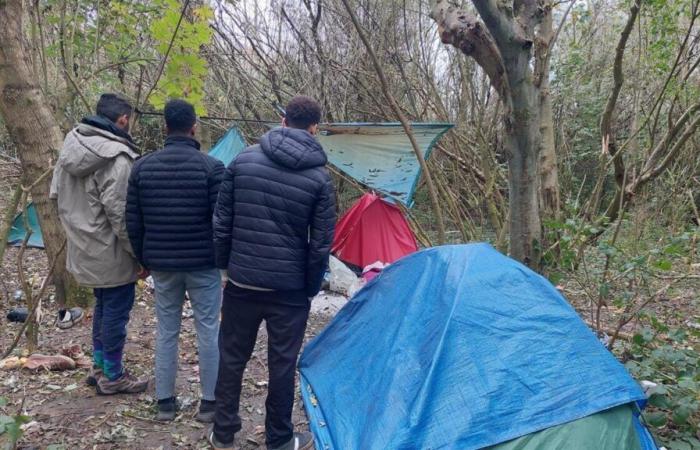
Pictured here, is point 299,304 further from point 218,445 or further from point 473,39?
point 473,39

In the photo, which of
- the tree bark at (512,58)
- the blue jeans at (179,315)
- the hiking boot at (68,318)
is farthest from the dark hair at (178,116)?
the hiking boot at (68,318)

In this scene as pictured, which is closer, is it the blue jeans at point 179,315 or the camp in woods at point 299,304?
the camp in woods at point 299,304

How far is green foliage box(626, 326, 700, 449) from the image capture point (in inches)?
79.0

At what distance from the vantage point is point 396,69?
6.96 meters

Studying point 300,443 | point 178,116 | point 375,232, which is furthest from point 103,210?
point 375,232

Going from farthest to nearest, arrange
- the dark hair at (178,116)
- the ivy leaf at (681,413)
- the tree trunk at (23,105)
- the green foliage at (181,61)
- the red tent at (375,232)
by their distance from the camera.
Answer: the red tent at (375,232), the green foliage at (181,61), the tree trunk at (23,105), the dark hair at (178,116), the ivy leaf at (681,413)

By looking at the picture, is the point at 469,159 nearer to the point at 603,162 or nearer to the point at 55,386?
the point at 603,162

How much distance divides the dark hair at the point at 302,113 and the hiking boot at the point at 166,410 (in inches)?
58.0

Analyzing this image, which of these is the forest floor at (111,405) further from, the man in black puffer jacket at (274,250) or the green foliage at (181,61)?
the green foliage at (181,61)

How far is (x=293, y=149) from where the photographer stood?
2094 mm

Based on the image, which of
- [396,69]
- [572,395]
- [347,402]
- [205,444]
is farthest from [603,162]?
[396,69]

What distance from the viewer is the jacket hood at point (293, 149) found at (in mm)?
2084

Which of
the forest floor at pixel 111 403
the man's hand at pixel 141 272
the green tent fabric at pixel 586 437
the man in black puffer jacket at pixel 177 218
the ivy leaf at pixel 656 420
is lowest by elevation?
the forest floor at pixel 111 403

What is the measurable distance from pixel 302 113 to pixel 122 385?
1.71 m
